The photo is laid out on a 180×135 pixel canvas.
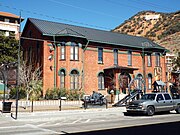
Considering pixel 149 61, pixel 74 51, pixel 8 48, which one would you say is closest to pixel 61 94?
pixel 74 51

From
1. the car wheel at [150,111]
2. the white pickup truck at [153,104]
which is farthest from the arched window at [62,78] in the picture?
the car wheel at [150,111]

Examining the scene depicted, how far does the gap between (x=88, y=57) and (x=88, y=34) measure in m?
3.97

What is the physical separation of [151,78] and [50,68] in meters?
17.4

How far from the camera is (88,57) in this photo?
3472 cm

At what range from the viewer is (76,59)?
32938mm

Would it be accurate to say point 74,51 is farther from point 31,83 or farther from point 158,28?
point 158,28

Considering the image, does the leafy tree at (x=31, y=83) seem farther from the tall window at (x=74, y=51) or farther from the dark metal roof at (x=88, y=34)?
the dark metal roof at (x=88, y=34)

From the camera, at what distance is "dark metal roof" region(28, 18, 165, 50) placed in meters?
32.7

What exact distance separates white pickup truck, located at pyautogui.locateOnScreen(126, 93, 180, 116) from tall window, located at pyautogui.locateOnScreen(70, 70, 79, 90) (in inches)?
521

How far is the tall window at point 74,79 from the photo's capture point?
106 ft

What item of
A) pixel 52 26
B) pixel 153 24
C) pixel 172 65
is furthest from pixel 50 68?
Result: pixel 153 24

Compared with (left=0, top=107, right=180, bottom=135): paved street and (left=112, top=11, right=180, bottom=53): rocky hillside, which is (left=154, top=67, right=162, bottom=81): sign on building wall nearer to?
(left=0, top=107, right=180, bottom=135): paved street

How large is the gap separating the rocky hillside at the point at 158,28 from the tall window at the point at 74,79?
1621 inches

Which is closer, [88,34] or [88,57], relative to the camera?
[88,57]
